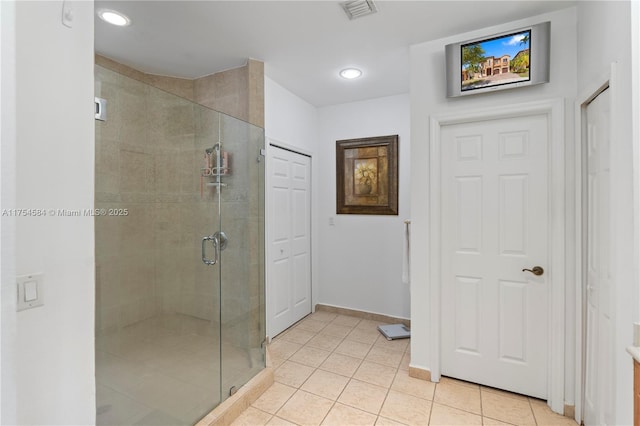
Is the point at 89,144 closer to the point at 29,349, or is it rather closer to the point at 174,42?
the point at 29,349

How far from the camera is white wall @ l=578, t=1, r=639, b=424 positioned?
123cm

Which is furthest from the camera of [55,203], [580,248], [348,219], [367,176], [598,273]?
[348,219]

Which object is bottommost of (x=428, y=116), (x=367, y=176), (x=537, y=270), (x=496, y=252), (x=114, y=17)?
(x=537, y=270)

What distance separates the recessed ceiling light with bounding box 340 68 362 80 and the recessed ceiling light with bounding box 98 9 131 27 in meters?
1.71

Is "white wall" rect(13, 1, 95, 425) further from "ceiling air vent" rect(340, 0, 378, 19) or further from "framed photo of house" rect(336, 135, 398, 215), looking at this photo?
"framed photo of house" rect(336, 135, 398, 215)

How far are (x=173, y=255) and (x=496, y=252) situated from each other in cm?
224

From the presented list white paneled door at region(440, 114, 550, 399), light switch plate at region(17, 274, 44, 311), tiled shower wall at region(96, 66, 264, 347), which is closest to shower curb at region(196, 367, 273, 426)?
tiled shower wall at region(96, 66, 264, 347)

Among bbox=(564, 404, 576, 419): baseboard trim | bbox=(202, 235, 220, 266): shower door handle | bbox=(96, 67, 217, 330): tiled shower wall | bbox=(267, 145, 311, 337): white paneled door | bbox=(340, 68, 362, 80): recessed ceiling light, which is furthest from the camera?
bbox=(267, 145, 311, 337): white paneled door

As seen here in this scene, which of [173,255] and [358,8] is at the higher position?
[358,8]

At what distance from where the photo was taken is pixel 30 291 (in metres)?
0.96

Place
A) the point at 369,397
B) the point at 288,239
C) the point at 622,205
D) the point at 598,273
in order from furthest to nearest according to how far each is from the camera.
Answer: the point at 288,239 < the point at 369,397 < the point at 598,273 < the point at 622,205

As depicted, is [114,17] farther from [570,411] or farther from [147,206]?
[570,411]

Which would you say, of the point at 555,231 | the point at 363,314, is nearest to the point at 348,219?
the point at 363,314

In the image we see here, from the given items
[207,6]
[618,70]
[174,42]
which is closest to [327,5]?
[207,6]
